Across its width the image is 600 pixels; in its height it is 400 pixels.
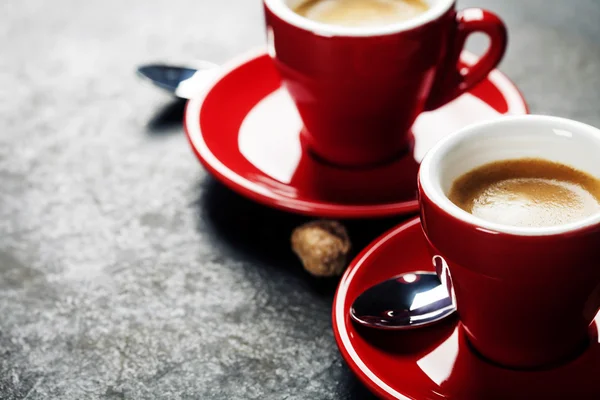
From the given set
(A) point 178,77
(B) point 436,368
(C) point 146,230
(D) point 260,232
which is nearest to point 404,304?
(B) point 436,368

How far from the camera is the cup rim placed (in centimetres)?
81

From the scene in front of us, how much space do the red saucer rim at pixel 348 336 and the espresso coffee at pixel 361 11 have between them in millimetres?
305

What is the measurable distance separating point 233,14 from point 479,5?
0.41 meters

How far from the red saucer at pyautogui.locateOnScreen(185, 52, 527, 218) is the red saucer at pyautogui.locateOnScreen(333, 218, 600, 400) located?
14cm

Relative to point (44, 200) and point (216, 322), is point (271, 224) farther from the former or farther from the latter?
point (44, 200)

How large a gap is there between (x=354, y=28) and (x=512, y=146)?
24 cm

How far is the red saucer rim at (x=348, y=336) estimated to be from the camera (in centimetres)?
62

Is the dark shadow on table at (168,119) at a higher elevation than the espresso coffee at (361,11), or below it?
below

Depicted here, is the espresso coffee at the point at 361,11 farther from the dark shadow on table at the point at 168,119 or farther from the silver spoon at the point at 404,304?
the silver spoon at the point at 404,304

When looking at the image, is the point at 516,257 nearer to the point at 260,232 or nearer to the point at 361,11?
the point at 260,232

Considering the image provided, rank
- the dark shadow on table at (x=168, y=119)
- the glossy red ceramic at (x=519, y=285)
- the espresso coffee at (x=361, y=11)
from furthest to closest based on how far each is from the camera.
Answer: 1. the dark shadow on table at (x=168, y=119)
2. the espresso coffee at (x=361, y=11)
3. the glossy red ceramic at (x=519, y=285)

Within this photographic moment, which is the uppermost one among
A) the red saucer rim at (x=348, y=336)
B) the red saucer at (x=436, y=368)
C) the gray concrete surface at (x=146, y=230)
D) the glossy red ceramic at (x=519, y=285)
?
the glossy red ceramic at (x=519, y=285)

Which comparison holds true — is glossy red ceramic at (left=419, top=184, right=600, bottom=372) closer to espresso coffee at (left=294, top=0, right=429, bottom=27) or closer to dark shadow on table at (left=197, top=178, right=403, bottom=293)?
dark shadow on table at (left=197, top=178, right=403, bottom=293)

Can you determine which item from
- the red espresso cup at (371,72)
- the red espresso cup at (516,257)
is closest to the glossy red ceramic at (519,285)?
the red espresso cup at (516,257)
